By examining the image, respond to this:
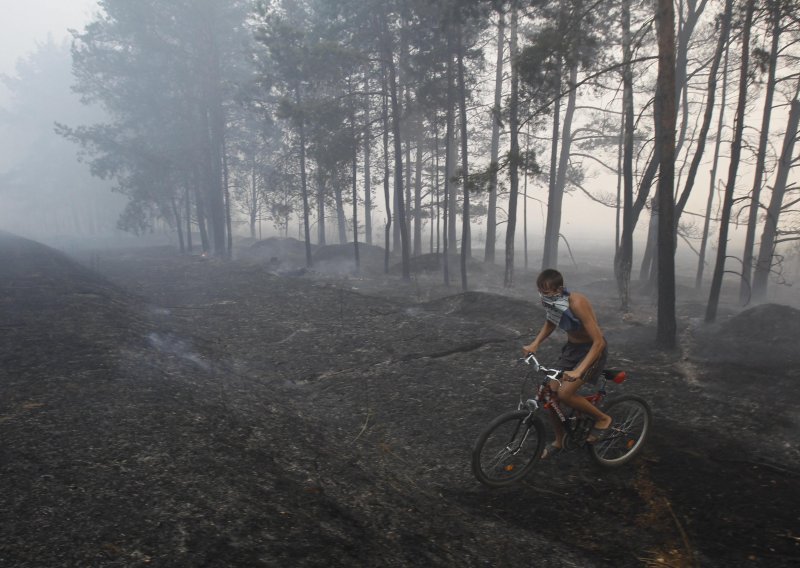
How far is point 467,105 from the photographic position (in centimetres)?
2473

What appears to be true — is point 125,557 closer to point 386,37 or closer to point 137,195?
point 386,37

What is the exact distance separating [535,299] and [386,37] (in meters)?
13.8

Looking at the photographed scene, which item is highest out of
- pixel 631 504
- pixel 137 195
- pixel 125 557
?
pixel 137 195

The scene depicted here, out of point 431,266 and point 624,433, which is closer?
point 624,433

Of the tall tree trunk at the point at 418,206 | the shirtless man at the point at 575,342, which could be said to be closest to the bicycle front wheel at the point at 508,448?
the shirtless man at the point at 575,342

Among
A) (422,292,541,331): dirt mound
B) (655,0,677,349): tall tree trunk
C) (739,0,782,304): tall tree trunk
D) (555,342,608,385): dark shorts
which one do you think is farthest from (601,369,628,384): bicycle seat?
(739,0,782,304): tall tree trunk

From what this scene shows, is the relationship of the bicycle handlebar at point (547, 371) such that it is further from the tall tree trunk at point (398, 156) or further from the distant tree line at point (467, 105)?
the tall tree trunk at point (398, 156)

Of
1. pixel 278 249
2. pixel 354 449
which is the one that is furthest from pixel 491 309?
pixel 278 249

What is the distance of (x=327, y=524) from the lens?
465cm

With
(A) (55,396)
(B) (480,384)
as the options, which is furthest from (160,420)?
(B) (480,384)

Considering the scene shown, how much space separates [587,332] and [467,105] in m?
21.6

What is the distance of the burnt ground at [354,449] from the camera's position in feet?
14.3

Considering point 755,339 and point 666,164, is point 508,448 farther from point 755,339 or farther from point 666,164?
point 755,339

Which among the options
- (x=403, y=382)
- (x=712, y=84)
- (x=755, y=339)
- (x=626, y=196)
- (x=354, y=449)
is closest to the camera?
(x=354, y=449)
